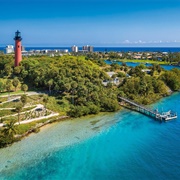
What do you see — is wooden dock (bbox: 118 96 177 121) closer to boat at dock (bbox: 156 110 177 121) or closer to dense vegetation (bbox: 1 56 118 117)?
boat at dock (bbox: 156 110 177 121)

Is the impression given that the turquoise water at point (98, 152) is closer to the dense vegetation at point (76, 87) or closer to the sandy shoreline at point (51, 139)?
the sandy shoreline at point (51, 139)

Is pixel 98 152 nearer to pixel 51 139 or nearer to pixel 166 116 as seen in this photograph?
pixel 51 139

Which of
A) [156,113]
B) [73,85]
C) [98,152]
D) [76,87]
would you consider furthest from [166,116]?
[73,85]

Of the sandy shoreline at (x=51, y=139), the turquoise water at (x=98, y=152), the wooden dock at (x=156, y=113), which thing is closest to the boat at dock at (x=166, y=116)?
the wooden dock at (x=156, y=113)

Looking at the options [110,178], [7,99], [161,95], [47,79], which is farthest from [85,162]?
[161,95]

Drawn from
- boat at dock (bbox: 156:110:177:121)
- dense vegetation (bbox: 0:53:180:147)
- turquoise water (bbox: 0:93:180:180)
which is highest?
dense vegetation (bbox: 0:53:180:147)

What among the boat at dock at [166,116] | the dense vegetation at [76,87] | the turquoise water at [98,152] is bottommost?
the turquoise water at [98,152]

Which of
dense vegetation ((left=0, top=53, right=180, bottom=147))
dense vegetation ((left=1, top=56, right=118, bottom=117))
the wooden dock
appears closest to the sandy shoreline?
dense vegetation ((left=0, top=53, right=180, bottom=147))

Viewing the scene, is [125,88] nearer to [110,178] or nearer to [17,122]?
[17,122]
